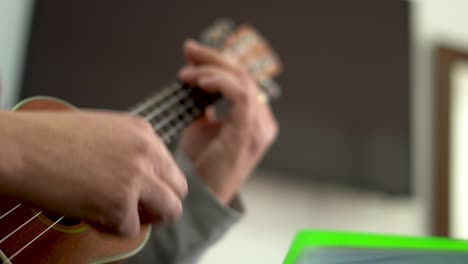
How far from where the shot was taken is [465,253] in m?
0.31

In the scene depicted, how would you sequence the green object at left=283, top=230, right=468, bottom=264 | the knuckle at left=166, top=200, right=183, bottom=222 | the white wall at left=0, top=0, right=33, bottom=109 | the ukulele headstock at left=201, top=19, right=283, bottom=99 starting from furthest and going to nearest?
the white wall at left=0, top=0, right=33, bottom=109
the ukulele headstock at left=201, top=19, right=283, bottom=99
the knuckle at left=166, top=200, right=183, bottom=222
the green object at left=283, top=230, right=468, bottom=264

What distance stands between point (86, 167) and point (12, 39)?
2.61 ft

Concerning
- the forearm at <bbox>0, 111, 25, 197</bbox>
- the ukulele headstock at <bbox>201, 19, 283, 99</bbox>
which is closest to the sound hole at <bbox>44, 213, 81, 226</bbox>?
the forearm at <bbox>0, 111, 25, 197</bbox>

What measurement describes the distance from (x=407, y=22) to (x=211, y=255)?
77 cm

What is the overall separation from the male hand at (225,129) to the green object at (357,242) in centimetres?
40

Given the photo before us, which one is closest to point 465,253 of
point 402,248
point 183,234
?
point 402,248

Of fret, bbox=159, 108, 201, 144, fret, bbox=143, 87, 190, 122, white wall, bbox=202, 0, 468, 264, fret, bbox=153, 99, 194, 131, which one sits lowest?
white wall, bbox=202, 0, 468, 264

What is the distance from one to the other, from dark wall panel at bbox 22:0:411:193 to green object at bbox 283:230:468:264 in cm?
81

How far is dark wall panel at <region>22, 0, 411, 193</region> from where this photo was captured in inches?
42.4

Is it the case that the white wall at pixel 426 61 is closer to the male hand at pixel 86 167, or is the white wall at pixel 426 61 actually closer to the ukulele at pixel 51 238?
the ukulele at pixel 51 238

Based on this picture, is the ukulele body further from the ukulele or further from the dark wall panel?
the dark wall panel

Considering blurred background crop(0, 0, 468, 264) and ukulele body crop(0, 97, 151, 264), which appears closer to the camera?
ukulele body crop(0, 97, 151, 264)

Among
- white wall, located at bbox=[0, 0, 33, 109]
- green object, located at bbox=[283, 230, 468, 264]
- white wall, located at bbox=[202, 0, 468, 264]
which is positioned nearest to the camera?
green object, located at bbox=[283, 230, 468, 264]

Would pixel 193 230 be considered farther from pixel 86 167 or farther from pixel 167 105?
pixel 86 167
